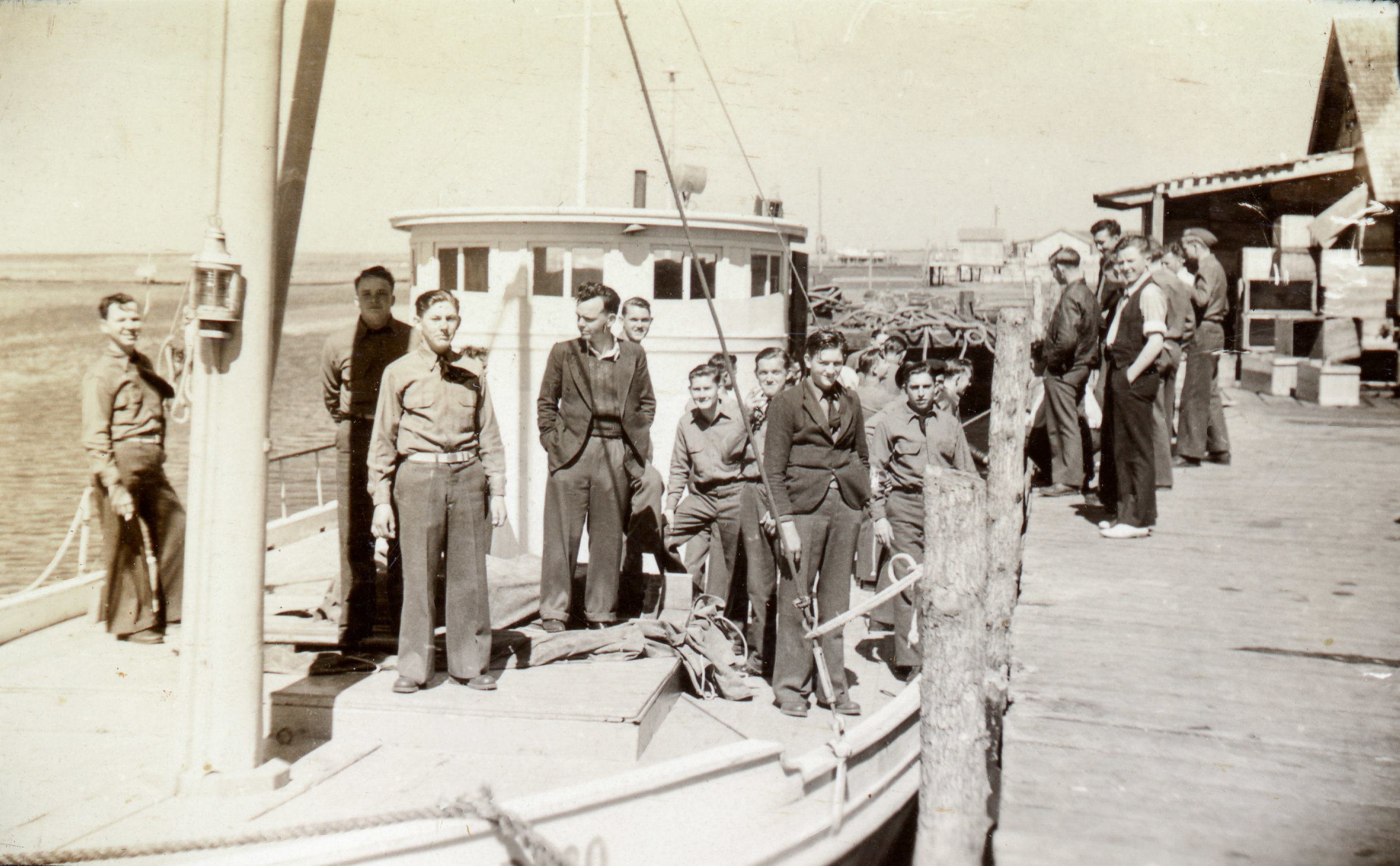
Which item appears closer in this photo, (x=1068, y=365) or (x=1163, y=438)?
(x=1163, y=438)

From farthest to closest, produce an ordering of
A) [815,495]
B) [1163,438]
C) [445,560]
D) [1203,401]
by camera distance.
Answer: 1. [1203,401]
2. [1163,438]
3. [815,495]
4. [445,560]

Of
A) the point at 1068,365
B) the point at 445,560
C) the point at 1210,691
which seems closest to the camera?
the point at 1210,691

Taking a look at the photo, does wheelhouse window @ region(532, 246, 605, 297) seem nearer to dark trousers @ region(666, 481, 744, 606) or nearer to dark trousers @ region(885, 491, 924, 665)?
dark trousers @ region(666, 481, 744, 606)

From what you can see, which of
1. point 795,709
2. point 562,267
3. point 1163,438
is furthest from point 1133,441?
point 562,267

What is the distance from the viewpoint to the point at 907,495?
5.99 m

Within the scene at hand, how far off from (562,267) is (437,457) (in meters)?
5.61

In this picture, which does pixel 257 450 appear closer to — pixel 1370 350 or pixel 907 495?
pixel 907 495

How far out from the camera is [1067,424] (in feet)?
26.6

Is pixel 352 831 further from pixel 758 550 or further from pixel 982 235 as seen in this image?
pixel 982 235

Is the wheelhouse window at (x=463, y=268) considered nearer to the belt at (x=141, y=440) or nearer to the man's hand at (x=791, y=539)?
the belt at (x=141, y=440)

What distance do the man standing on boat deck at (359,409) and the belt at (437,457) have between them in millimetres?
867

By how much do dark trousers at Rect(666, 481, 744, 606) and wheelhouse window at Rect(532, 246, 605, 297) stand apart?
13.4ft

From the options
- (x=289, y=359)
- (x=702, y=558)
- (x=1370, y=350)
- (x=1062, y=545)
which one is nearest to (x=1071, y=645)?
(x=1062, y=545)

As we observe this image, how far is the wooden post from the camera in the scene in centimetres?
395
